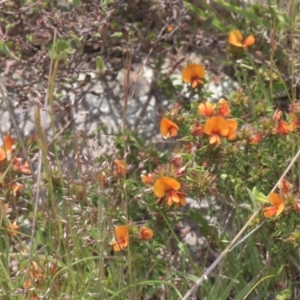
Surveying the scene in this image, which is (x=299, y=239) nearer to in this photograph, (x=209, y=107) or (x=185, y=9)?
(x=209, y=107)

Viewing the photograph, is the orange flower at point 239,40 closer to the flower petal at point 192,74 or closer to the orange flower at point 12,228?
the flower petal at point 192,74

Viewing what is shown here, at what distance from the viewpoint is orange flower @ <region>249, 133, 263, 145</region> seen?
7.97ft

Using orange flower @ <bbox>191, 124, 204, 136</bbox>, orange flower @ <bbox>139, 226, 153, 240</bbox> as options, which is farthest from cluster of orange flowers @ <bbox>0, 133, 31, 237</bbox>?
orange flower @ <bbox>191, 124, 204, 136</bbox>

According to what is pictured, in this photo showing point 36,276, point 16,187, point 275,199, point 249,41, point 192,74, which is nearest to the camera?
point 275,199

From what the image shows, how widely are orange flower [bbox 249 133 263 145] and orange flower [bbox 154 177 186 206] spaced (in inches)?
11.4

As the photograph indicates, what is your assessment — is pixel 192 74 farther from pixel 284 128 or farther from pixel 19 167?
pixel 19 167

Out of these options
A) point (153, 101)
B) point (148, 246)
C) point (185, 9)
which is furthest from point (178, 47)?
point (148, 246)

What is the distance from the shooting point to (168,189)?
7.59ft

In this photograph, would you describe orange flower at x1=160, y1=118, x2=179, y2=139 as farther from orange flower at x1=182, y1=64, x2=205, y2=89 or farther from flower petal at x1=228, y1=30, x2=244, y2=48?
flower petal at x1=228, y1=30, x2=244, y2=48

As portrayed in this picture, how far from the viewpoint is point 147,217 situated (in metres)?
2.78

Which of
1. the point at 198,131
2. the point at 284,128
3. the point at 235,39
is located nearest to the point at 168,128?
the point at 198,131

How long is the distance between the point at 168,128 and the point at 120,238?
0.38 meters

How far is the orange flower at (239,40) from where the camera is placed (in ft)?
9.73

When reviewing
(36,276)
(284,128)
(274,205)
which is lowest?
(36,276)
